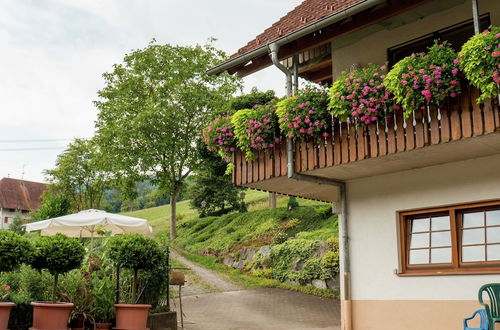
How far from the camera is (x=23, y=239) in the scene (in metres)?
8.93

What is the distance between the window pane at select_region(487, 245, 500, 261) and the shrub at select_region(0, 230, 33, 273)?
24.9ft

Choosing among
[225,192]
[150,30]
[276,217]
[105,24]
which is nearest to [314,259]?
[276,217]

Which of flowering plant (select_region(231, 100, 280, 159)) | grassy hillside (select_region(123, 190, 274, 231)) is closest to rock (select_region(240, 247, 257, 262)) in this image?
grassy hillside (select_region(123, 190, 274, 231))

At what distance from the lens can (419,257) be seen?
346 inches

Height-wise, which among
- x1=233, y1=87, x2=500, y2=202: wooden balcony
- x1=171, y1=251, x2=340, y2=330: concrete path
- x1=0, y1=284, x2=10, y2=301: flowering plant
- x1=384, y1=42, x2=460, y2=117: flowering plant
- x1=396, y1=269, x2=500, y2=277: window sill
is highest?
x1=384, y1=42, x2=460, y2=117: flowering plant

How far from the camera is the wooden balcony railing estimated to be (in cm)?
702

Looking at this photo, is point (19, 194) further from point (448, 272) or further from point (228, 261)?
point (448, 272)

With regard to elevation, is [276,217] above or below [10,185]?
below

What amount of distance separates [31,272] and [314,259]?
1129 cm

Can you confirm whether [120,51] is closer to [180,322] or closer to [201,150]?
[201,150]

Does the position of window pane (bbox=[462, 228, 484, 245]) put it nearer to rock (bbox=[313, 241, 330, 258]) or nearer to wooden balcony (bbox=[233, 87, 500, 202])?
wooden balcony (bbox=[233, 87, 500, 202])

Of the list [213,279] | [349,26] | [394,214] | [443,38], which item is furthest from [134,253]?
[213,279]

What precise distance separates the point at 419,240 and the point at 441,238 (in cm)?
40

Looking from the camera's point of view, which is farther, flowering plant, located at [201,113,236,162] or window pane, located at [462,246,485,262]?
flowering plant, located at [201,113,236,162]
